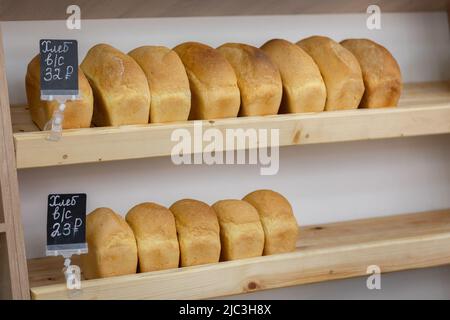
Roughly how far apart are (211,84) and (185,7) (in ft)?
1.09

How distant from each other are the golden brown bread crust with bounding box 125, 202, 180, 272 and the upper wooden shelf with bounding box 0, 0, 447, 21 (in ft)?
1.91

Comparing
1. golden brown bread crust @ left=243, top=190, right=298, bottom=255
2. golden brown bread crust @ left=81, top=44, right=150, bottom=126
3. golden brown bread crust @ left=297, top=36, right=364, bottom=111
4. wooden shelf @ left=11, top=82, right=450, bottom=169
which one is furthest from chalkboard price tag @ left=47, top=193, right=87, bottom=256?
golden brown bread crust @ left=297, top=36, right=364, bottom=111

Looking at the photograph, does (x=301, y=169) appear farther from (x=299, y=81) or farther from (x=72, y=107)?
(x=72, y=107)

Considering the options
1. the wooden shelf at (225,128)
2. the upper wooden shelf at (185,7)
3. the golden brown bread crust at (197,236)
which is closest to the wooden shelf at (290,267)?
the golden brown bread crust at (197,236)

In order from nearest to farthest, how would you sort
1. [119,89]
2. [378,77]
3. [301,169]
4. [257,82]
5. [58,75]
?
1. [58,75]
2. [119,89]
3. [257,82]
4. [378,77]
5. [301,169]

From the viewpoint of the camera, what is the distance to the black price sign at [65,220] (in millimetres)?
1983

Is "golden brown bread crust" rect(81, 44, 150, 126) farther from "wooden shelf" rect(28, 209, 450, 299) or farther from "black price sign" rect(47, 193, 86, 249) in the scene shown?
"wooden shelf" rect(28, 209, 450, 299)

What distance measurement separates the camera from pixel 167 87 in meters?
2.07

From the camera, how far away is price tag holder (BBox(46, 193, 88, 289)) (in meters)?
1.98

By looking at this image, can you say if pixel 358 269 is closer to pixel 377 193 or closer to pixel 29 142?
pixel 377 193

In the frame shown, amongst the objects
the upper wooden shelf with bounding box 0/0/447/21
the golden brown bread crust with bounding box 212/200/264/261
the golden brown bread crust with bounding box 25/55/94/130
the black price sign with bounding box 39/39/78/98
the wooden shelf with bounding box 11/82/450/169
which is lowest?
the golden brown bread crust with bounding box 212/200/264/261

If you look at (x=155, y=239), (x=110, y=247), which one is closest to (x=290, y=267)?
(x=155, y=239)

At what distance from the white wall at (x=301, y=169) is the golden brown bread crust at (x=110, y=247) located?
32 cm

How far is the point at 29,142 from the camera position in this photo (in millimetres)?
1910
